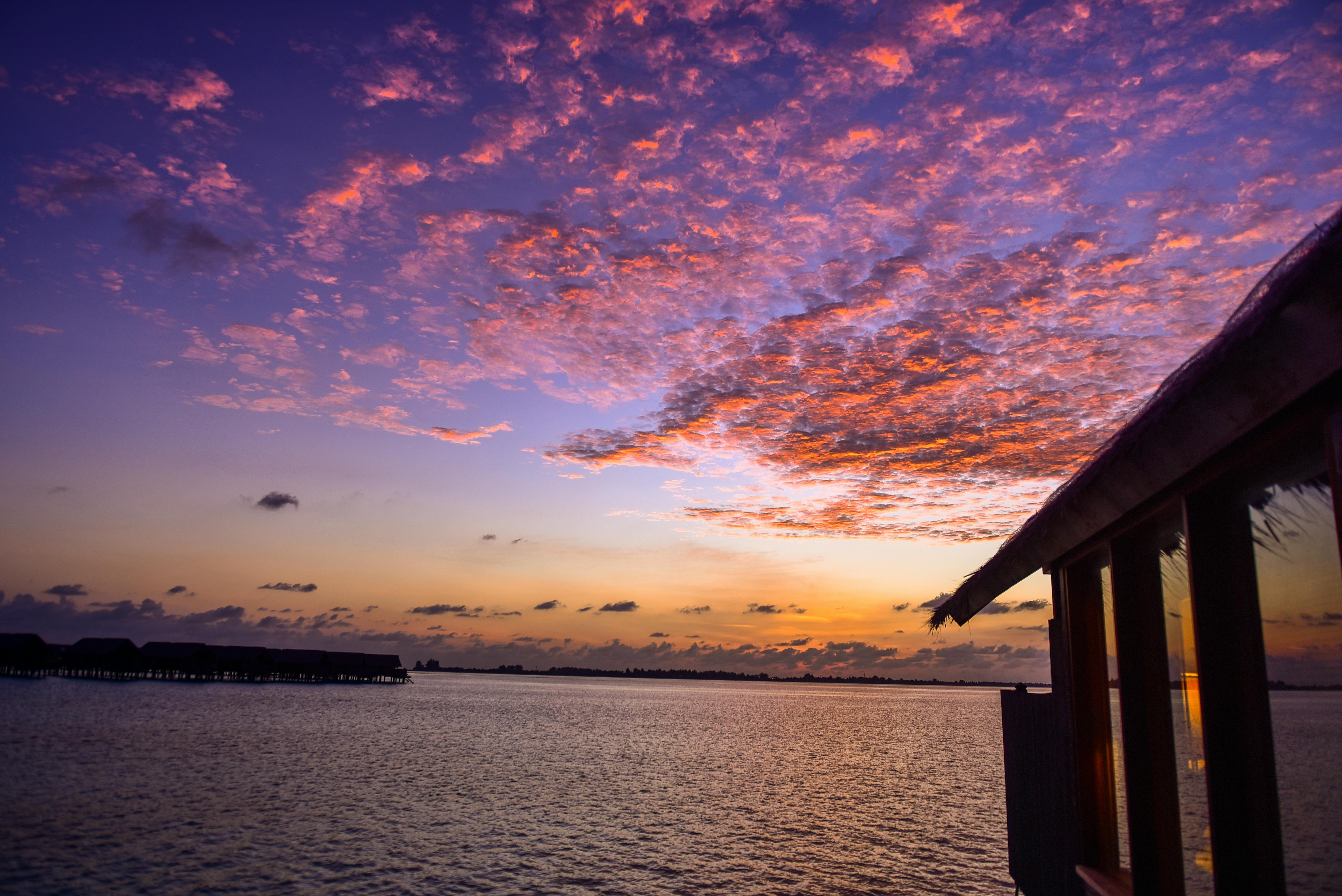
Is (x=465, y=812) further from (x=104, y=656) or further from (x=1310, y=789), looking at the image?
(x=104, y=656)

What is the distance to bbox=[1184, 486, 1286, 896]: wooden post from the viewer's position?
12.2 feet

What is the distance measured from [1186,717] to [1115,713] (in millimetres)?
2439

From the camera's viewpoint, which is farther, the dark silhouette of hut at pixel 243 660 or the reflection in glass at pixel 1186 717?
the dark silhouette of hut at pixel 243 660

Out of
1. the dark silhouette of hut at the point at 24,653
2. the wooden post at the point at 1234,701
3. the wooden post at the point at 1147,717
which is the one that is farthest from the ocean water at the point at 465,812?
the dark silhouette of hut at the point at 24,653

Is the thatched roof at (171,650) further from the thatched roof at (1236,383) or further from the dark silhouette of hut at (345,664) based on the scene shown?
the thatched roof at (1236,383)

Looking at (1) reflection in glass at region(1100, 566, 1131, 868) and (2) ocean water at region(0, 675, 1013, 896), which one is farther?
(2) ocean water at region(0, 675, 1013, 896)

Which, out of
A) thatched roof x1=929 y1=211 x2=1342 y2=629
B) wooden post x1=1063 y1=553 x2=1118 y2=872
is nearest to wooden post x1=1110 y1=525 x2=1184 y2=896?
thatched roof x1=929 y1=211 x2=1342 y2=629

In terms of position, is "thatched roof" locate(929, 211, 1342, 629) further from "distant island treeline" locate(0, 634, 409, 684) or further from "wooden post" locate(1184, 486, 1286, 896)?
"distant island treeline" locate(0, 634, 409, 684)

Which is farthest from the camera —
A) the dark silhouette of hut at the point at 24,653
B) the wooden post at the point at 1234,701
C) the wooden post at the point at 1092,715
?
the dark silhouette of hut at the point at 24,653

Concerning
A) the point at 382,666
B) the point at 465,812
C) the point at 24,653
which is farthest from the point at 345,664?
the point at 465,812

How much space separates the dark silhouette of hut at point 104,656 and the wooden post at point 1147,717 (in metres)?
130

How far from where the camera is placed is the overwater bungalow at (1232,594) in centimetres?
290

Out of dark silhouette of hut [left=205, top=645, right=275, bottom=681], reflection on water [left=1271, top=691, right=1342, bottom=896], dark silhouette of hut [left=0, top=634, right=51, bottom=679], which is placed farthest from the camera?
dark silhouette of hut [left=205, top=645, right=275, bottom=681]

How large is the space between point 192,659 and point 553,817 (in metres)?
108
